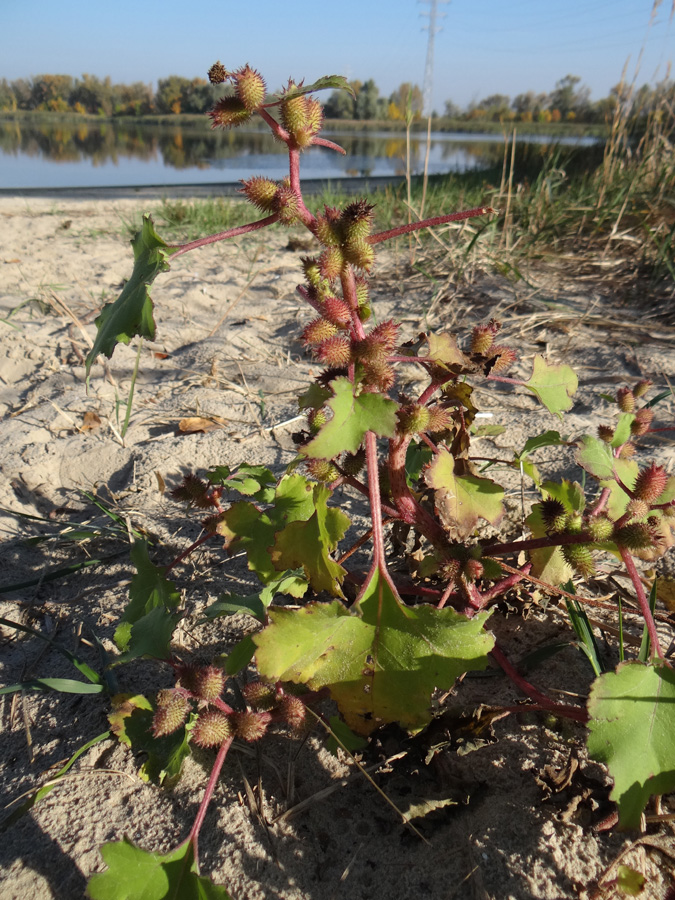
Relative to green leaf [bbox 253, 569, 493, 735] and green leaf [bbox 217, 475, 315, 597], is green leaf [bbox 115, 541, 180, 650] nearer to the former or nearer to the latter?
green leaf [bbox 217, 475, 315, 597]

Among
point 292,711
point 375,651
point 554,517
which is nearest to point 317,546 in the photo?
point 375,651

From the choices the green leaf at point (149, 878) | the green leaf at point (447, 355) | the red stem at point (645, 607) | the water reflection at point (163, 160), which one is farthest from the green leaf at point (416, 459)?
the water reflection at point (163, 160)

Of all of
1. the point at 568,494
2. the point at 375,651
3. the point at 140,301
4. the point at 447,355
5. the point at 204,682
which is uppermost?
the point at 140,301

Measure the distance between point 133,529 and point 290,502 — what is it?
697mm

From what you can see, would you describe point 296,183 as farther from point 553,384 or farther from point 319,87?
point 553,384

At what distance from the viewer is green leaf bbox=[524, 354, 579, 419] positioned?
1179mm

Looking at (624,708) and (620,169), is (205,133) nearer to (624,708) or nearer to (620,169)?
(620,169)

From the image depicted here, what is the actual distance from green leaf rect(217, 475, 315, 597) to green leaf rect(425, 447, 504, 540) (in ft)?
0.85

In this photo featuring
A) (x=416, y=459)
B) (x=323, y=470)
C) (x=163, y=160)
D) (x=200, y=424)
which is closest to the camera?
(x=323, y=470)

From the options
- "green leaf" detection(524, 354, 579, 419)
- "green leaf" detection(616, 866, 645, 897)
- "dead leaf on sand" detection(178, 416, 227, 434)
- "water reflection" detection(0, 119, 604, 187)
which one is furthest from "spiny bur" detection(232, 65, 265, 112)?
"water reflection" detection(0, 119, 604, 187)

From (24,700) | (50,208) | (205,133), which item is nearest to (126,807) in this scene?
(24,700)

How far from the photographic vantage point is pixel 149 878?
2.80 ft

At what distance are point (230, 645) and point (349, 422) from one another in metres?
0.75

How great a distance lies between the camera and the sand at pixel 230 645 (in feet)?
3.08
